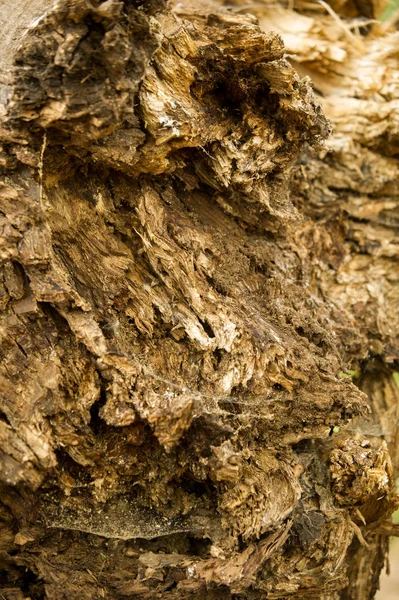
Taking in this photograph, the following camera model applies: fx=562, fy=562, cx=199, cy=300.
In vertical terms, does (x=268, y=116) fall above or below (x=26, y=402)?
above

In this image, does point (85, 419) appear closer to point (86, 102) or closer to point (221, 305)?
point (221, 305)

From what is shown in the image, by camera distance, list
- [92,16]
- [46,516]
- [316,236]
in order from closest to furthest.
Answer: [92,16], [46,516], [316,236]

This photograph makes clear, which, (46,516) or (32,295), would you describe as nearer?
(32,295)

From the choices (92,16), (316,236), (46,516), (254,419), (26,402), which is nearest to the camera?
(92,16)

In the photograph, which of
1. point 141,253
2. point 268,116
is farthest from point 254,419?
point 268,116

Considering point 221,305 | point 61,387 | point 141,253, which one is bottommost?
point 61,387

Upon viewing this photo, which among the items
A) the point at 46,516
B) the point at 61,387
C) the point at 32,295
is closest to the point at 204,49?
the point at 32,295
